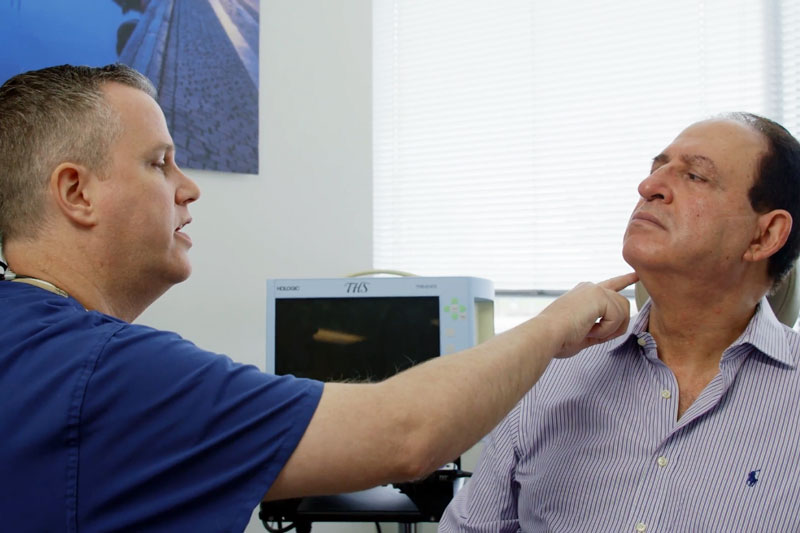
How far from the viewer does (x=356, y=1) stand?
9.59 feet

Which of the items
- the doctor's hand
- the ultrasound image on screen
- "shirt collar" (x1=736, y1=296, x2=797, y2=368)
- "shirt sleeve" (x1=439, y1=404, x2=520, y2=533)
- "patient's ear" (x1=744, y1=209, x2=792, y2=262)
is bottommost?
"shirt sleeve" (x1=439, y1=404, x2=520, y2=533)

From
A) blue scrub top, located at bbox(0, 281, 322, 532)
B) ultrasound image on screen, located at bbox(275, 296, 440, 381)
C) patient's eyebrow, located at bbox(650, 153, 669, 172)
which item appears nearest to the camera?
blue scrub top, located at bbox(0, 281, 322, 532)

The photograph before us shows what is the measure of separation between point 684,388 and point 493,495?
42cm

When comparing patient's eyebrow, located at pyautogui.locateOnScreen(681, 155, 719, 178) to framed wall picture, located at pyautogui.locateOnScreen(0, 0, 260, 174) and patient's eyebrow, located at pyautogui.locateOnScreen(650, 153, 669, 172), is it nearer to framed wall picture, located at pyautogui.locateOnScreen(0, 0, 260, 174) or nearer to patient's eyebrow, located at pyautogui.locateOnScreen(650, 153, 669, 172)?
patient's eyebrow, located at pyautogui.locateOnScreen(650, 153, 669, 172)

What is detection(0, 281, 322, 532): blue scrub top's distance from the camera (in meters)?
0.84

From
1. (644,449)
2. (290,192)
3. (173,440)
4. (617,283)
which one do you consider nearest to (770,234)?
(617,283)

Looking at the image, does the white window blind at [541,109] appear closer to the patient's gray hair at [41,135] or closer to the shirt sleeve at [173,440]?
the patient's gray hair at [41,135]

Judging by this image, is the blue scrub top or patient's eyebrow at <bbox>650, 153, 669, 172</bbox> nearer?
the blue scrub top

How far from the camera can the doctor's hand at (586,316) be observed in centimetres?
117

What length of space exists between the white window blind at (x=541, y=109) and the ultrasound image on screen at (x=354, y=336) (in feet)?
2.46

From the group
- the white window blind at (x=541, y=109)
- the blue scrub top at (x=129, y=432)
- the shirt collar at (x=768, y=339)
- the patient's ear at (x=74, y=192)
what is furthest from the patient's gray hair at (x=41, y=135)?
the white window blind at (x=541, y=109)

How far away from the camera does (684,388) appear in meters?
1.42

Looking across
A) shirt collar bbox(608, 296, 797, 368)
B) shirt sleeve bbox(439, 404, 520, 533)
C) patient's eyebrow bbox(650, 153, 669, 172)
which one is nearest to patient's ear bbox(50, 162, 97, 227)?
shirt sleeve bbox(439, 404, 520, 533)

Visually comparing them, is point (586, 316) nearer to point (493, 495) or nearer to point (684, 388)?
point (684, 388)
